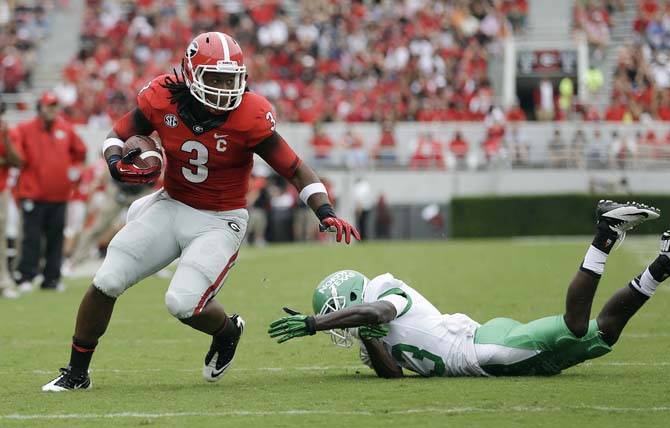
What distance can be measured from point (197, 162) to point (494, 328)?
5.84ft

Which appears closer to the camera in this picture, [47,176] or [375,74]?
[47,176]

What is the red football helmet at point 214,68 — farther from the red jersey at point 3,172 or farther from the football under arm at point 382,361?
the red jersey at point 3,172

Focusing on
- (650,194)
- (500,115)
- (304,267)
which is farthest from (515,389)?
(500,115)

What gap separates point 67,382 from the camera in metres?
6.01

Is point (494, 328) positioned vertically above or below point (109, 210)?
above

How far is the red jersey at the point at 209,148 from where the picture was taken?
20.0 ft

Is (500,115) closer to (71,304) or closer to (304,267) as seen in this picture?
(304,267)

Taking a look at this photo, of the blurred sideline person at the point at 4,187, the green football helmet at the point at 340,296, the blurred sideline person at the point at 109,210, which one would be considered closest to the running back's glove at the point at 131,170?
the green football helmet at the point at 340,296

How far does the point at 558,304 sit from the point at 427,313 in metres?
4.15

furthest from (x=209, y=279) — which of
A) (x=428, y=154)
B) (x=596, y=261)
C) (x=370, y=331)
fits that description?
(x=428, y=154)

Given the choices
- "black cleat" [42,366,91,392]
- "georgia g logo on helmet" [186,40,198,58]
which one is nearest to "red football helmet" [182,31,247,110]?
"georgia g logo on helmet" [186,40,198,58]

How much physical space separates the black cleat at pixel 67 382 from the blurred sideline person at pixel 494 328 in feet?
3.88

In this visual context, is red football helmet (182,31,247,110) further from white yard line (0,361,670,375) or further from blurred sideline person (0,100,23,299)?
blurred sideline person (0,100,23,299)

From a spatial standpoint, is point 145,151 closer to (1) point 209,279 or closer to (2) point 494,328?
(1) point 209,279
